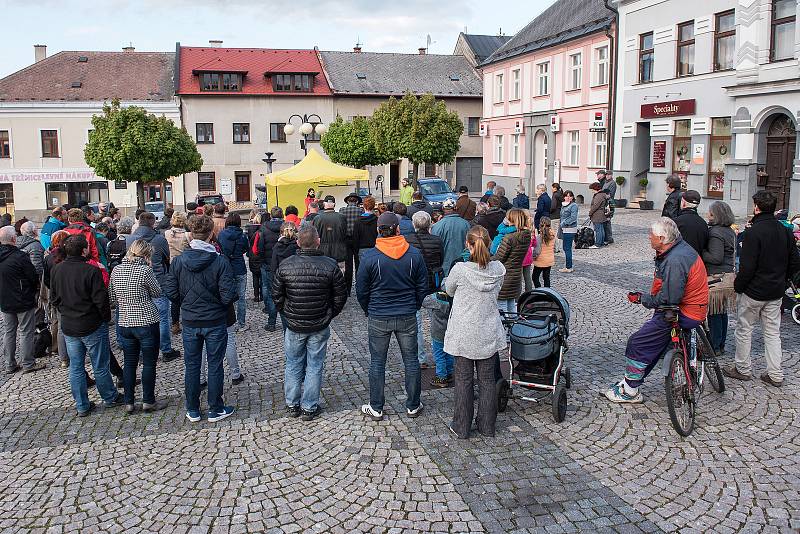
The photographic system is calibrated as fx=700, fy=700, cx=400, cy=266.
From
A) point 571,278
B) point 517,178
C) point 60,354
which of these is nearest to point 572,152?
point 517,178

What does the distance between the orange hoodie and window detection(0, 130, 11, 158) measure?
45494 mm

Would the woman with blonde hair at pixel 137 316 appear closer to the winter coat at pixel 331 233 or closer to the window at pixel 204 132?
the winter coat at pixel 331 233

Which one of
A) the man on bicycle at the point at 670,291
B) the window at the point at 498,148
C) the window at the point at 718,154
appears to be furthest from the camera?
the window at the point at 498,148

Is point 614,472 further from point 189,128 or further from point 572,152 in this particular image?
point 189,128

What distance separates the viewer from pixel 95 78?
46.6 meters

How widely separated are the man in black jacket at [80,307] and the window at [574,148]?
96.3 feet

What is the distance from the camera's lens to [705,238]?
8102 mm

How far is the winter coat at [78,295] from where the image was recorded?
6.80 metres

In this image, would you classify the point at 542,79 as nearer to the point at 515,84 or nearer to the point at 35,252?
the point at 515,84

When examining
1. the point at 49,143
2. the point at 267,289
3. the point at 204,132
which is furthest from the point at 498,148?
the point at 267,289

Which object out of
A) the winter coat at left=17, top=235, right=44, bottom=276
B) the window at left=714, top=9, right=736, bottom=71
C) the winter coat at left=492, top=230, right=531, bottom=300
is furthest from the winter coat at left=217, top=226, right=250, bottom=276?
the window at left=714, top=9, right=736, bottom=71

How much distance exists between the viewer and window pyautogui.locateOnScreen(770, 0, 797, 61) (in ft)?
69.4

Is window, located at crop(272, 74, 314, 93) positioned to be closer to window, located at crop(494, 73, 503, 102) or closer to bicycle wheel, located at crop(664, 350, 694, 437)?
window, located at crop(494, 73, 503, 102)

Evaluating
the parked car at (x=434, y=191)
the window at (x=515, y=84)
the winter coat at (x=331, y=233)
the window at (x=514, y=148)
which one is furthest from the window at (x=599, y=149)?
the winter coat at (x=331, y=233)
